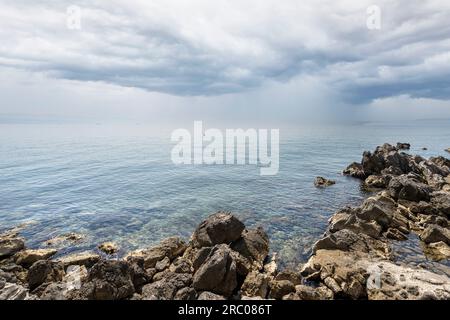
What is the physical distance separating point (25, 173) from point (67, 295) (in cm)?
5506

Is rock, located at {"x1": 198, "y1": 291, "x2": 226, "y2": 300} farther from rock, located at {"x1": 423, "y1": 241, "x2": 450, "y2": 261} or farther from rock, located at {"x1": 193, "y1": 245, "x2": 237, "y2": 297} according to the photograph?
rock, located at {"x1": 423, "y1": 241, "x2": 450, "y2": 261}

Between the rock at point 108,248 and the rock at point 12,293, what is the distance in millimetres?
8371

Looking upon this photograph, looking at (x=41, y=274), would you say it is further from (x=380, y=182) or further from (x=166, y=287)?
A: (x=380, y=182)

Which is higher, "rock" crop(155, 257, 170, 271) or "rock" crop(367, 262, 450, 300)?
"rock" crop(367, 262, 450, 300)

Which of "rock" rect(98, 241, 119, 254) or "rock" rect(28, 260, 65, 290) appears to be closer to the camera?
"rock" rect(28, 260, 65, 290)

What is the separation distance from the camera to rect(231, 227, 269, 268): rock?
2195cm

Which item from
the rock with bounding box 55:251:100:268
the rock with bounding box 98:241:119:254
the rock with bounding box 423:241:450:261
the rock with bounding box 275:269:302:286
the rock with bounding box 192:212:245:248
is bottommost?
the rock with bounding box 98:241:119:254

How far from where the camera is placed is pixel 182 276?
58.1 ft

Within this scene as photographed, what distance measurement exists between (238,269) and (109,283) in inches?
334

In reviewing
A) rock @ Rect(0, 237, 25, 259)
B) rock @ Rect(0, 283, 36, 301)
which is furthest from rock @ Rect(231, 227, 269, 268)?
rock @ Rect(0, 237, 25, 259)

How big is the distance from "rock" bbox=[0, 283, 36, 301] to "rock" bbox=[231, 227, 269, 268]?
552 inches

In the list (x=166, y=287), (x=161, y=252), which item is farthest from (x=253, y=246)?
(x=166, y=287)
